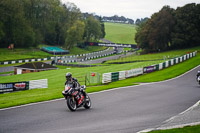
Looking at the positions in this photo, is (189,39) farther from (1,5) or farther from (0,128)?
(0,128)

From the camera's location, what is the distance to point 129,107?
15500 millimetres

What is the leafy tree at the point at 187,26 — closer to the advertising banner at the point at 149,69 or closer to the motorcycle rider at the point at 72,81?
the advertising banner at the point at 149,69

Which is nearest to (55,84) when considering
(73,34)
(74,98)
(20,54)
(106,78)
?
(106,78)

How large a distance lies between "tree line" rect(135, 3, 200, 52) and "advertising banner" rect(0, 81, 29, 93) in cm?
6456

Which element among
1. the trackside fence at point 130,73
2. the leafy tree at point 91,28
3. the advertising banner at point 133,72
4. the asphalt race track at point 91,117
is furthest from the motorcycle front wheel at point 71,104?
the leafy tree at point 91,28

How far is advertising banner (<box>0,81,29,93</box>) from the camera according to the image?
2795 cm

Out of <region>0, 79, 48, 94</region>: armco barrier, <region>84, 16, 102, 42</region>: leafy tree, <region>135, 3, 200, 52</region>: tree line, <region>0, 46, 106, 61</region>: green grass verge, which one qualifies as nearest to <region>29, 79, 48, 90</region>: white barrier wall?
<region>0, 79, 48, 94</region>: armco barrier

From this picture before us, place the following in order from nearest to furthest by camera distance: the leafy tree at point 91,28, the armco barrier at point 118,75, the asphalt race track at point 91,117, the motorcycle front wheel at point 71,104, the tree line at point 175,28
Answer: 1. the asphalt race track at point 91,117
2. the motorcycle front wheel at point 71,104
3. the armco barrier at point 118,75
4. the tree line at point 175,28
5. the leafy tree at point 91,28

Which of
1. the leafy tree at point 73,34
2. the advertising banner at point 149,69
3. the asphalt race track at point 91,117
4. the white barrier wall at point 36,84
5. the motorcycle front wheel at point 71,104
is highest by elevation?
the leafy tree at point 73,34

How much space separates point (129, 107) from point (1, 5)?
A: 8000cm

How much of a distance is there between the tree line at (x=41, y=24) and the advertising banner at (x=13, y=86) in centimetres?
5709

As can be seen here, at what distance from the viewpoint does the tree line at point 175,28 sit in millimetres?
87188

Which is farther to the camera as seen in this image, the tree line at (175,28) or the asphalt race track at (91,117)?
the tree line at (175,28)

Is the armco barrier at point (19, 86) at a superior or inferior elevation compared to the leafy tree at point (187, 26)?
inferior
